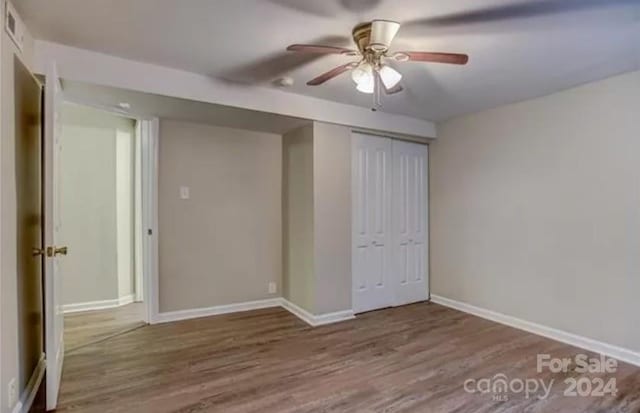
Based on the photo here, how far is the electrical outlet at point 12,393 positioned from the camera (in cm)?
181

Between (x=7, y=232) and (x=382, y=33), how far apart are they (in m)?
2.24

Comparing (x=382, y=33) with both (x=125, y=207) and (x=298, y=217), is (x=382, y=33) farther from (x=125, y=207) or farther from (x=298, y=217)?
(x=125, y=207)

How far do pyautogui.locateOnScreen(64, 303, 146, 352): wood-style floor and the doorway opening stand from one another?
0.01m

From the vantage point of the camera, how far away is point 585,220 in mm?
3020

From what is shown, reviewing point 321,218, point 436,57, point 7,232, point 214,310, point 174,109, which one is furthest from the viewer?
point 214,310

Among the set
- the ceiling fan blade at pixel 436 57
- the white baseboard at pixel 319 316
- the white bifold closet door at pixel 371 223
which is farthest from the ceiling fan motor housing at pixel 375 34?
the white baseboard at pixel 319 316

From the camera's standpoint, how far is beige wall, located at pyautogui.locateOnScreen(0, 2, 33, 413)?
5.75 ft

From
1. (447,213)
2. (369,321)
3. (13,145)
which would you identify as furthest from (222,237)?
(447,213)

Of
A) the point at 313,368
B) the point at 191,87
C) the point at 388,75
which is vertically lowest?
the point at 313,368

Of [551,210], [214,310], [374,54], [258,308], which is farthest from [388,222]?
[374,54]

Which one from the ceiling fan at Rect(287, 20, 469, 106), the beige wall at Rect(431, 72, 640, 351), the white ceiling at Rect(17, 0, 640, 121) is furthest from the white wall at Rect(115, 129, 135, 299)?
the beige wall at Rect(431, 72, 640, 351)

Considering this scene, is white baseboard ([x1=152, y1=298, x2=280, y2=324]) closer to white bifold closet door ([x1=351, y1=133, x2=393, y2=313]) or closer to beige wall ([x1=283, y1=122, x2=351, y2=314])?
beige wall ([x1=283, y1=122, x2=351, y2=314])

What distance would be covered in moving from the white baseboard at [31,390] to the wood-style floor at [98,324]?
Answer: 53 cm

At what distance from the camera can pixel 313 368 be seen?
2.64m
